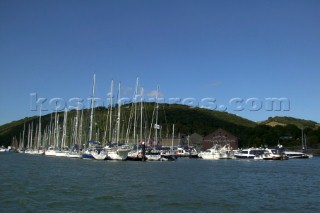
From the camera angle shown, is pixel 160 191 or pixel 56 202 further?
pixel 160 191

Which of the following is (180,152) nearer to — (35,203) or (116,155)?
(116,155)

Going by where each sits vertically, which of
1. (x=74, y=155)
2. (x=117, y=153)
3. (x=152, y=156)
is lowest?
(x=74, y=155)

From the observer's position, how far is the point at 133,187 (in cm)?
3828

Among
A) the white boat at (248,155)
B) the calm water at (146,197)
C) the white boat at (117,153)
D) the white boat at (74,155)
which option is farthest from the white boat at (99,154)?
the white boat at (248,155)

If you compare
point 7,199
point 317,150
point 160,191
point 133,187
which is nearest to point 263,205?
point 160,191

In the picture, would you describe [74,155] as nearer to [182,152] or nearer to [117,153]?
[117,153]

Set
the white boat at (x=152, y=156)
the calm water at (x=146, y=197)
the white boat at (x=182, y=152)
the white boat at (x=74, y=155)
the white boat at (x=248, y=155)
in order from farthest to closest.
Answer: the white boat at (x=182, y=152) → the white boat at (x=248, y=155) → the white boat at (x=74, y=155) → the white boat at (x=152, y=156) → the calm water at (x=146, y=197)

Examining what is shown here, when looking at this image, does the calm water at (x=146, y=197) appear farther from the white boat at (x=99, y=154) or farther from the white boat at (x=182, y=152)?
the white boat at (x=182, y=152)

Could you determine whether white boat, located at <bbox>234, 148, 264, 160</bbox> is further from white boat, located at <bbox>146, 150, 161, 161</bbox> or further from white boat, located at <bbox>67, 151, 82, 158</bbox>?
white boat, located at <bbox>67, 151, 82, 158</bbox>

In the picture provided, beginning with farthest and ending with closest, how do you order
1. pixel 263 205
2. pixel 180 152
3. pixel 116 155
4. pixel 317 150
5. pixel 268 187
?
1. pixel 317 150
2. pixel 180 152
3. pixel 116 155
4. pixel 268 187
5. pixel 263 205

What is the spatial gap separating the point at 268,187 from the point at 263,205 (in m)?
13.2

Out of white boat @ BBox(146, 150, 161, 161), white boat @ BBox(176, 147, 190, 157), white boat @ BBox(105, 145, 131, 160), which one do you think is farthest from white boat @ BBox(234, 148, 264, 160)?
white boat @ BBox(105, 145, 131, 160)

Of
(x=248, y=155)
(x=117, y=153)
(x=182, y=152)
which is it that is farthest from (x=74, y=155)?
(x=182, y=152)

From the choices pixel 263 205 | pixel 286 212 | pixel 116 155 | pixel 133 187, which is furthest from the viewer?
pixel 116 155
